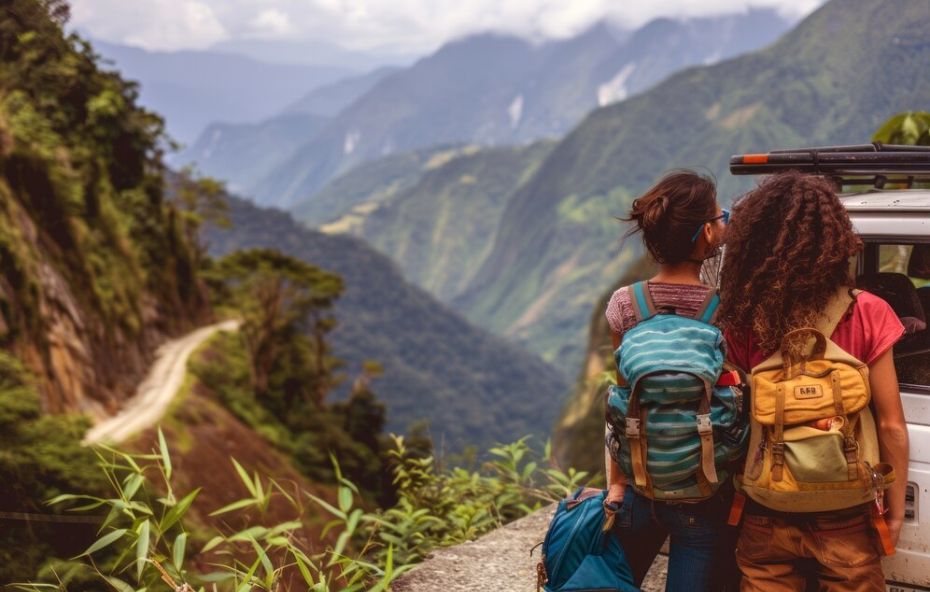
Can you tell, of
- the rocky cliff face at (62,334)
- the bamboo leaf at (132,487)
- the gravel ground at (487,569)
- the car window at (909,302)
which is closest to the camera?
the car window at (909,302)

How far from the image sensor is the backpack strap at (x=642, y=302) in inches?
98.7

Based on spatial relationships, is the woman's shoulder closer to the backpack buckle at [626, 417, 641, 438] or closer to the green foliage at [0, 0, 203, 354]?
the backpack buckle at [626, 417, 641, 438]

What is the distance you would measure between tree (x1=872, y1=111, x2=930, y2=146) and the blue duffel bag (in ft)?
16.9

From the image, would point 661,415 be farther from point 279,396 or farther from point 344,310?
point 344,310

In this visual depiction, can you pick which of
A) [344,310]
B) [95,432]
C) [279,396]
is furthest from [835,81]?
[95,432]

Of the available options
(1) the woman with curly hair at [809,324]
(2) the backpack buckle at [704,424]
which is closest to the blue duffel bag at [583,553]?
(1) the woman with curly hair at [809,324]

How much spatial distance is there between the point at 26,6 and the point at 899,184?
24.7 m

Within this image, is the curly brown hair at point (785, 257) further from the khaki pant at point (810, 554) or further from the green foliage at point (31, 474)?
the green foliage at point (31, 474)

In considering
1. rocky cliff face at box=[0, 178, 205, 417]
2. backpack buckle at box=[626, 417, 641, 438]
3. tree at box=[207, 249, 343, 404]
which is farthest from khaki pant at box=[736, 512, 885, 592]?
tree at box=[207, 249, 343, 404]

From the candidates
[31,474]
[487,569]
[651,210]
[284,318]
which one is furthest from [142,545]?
[284,318]

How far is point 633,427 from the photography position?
2.37 metres

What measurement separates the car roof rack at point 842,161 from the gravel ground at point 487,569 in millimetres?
2005

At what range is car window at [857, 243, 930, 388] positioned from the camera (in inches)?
110

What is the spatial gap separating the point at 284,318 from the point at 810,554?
32.8 meters
